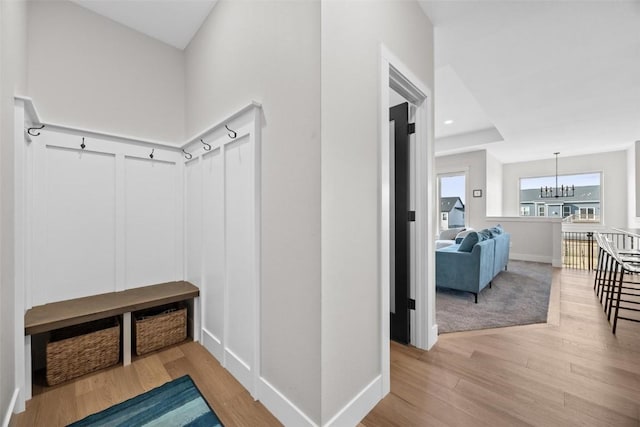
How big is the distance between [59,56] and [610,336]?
5176 mm

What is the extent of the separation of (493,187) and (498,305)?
5.30 metres

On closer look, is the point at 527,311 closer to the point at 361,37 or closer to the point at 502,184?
the point at 361,37

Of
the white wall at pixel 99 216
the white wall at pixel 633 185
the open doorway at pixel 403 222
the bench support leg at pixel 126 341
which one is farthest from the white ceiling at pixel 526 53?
the bench support leg at pixel 126 341

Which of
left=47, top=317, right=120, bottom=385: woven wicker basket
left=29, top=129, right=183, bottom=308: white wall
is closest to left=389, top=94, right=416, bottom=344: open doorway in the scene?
left=29, top=129, right=183, bottom=308: white wall

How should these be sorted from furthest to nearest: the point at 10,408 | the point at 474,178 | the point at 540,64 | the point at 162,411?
the point at 474,178, the point at 540,64, the point at 162,411, the point at 10,408

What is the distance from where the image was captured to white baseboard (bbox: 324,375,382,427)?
51.1 inches

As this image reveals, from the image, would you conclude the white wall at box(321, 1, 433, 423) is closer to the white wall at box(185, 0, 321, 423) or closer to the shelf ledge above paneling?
the white wall at box(185, 0, 321, 423)

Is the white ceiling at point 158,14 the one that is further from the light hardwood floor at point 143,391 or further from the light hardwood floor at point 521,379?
the light hardwood floor at point 521,379

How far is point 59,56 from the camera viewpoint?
2.06 m

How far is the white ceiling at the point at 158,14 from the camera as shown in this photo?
2.13 meters

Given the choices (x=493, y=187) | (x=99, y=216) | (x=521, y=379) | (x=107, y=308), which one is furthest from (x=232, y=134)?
(x=493, y=187)

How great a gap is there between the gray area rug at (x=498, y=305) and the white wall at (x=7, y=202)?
298 centimetres

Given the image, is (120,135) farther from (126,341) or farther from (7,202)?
(126,341)

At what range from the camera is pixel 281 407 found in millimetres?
1425
